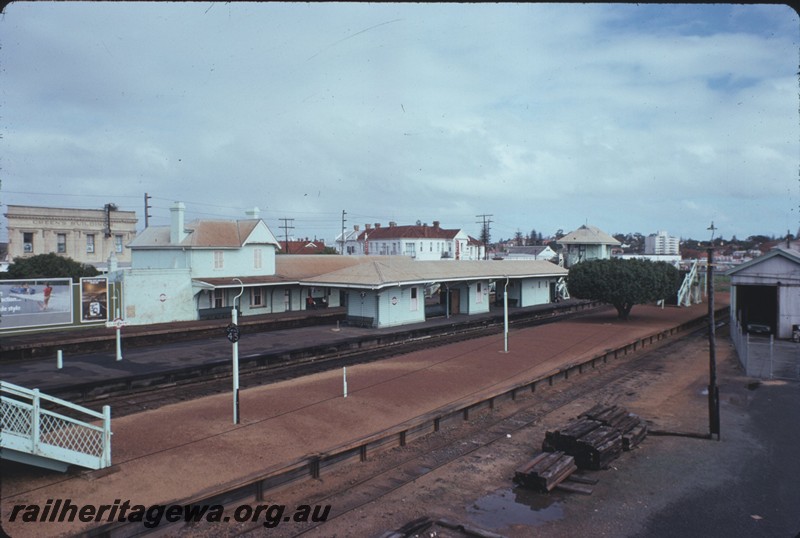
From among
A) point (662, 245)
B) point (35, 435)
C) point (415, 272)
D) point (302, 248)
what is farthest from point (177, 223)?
point (662, 245)

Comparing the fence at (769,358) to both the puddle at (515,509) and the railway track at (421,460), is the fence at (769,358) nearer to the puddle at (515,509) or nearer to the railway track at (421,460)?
the railway track at (421,460)

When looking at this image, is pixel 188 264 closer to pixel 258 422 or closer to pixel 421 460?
pixel 258 422

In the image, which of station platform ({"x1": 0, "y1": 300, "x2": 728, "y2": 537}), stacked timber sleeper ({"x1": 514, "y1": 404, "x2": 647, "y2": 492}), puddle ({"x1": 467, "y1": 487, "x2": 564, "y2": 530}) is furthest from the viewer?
stacked timber sleeper ({"x1": 514, "y1": 404, "x2": 647, "y2": 492})

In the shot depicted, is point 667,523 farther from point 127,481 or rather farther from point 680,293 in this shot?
point 680,293

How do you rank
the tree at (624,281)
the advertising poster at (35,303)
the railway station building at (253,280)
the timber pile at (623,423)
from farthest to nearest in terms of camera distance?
the tree at (624,281) → the railway station building at (253,280) → the advertising poster at (35,303) → the timber pile at (623,423)

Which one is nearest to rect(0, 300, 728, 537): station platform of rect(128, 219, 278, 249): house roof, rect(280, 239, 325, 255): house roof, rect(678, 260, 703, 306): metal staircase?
rect(128, 219, 278, 249): house roof

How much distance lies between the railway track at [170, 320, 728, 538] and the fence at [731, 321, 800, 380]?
18.3 feet

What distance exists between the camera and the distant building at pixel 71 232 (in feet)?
153

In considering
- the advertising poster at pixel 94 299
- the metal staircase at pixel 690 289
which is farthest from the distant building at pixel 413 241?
the advertising poster at pixel 94 299

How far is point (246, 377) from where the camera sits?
Answer: 2075 centimetres

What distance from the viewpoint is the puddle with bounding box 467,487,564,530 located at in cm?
985

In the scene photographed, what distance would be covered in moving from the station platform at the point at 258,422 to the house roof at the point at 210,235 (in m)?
9.34

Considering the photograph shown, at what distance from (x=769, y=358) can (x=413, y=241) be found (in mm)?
63183

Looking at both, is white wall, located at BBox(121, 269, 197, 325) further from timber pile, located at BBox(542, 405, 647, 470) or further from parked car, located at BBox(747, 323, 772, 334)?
parked car, located at BBox(747, 323, 772, 334)
